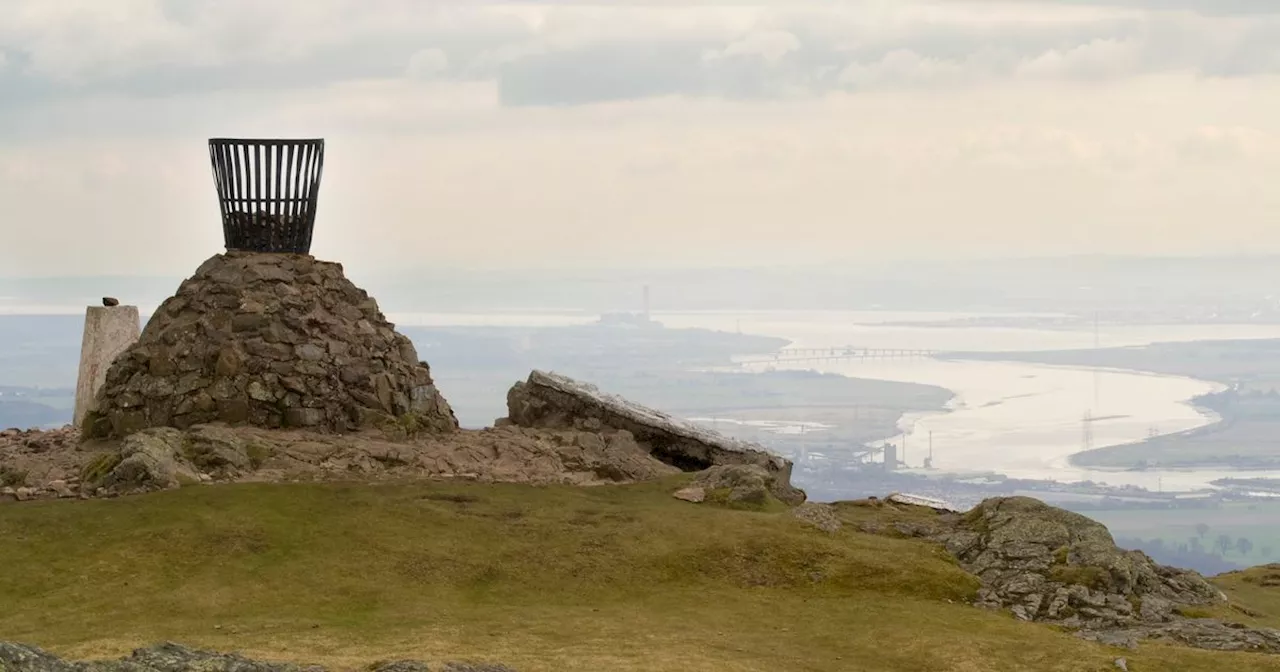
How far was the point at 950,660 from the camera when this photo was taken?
22.8 meters

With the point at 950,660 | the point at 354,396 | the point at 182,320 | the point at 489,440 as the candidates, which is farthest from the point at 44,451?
the point at 950,660

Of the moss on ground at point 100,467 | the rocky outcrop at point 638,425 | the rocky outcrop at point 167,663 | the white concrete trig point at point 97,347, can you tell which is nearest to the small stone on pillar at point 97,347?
the white concrete trig point at point 97,347

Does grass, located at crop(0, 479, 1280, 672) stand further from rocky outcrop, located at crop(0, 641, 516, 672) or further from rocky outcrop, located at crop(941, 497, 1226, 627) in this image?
rocky outcrop, located at crop(0, 641, 516, 672)

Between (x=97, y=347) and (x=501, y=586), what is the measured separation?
17299mm

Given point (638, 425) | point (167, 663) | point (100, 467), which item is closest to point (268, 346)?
point (100, 467)

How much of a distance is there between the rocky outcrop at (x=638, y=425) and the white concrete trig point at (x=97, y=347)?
10.1 meters

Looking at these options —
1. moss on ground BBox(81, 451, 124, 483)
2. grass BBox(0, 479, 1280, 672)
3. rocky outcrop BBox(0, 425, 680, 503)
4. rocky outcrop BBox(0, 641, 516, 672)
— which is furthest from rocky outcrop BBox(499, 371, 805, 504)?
rocky outcrop BBox(0, 641, 516, 672)

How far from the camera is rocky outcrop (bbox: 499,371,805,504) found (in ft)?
124

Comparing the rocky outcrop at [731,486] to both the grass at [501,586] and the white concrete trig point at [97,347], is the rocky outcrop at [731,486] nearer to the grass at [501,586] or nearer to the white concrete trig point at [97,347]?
the grass at [501,586]

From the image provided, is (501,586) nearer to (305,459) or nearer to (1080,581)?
(305,459)

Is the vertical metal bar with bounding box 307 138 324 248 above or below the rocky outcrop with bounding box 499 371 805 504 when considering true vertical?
above

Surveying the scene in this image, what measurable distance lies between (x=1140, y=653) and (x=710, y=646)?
6.77m

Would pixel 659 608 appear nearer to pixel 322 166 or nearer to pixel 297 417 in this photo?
pixel 297 417

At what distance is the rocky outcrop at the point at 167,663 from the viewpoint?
16.1 m
